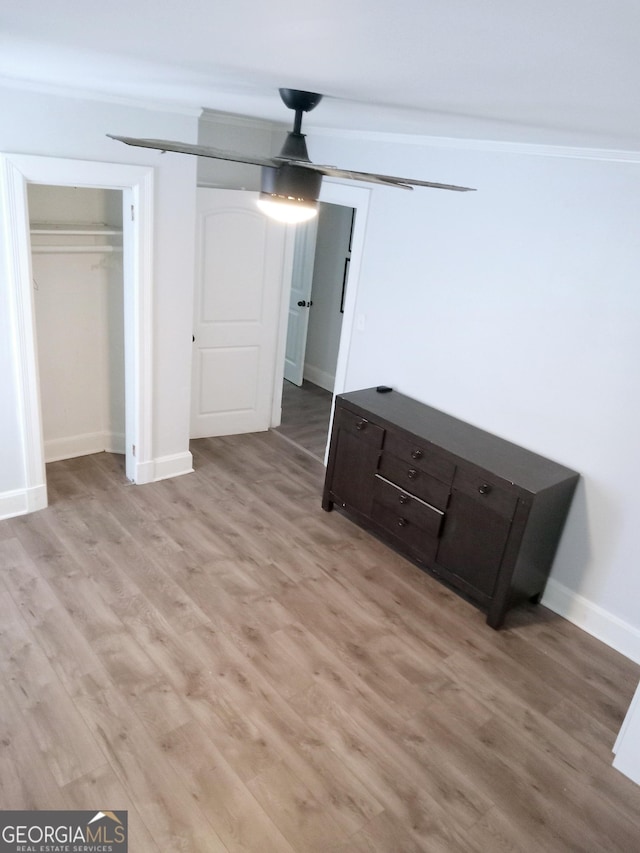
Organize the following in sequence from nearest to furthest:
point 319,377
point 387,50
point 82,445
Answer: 1. point 387,50
2. point 82,445
3. point 319,377

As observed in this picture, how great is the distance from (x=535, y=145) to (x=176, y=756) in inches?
122

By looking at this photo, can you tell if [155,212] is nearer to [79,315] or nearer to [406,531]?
[79,315]

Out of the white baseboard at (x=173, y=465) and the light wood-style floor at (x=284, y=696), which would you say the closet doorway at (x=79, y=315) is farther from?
the light wood-style floor at (x=284, y=696)

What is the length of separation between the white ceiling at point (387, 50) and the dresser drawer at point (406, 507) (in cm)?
206

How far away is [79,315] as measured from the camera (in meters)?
4.28

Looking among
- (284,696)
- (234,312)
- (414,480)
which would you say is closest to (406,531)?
(414,480)

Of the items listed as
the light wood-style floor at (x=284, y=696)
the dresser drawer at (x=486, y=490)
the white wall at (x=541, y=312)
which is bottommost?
the light wood-style floor at (x=284, y=696)

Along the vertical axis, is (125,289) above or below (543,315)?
below

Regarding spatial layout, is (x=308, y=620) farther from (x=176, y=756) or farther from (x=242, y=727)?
(x=176, y=756)

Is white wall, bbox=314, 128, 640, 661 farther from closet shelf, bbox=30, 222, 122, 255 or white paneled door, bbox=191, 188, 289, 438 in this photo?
closet shelf, bbox=30, 222, 122, 255

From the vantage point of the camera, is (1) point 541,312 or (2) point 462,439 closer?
(1) point 541,312

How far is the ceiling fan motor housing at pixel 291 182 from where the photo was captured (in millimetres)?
2020

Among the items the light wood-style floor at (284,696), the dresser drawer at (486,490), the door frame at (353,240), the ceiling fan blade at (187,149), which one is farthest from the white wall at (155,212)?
the dresser drawer at (486,490)
